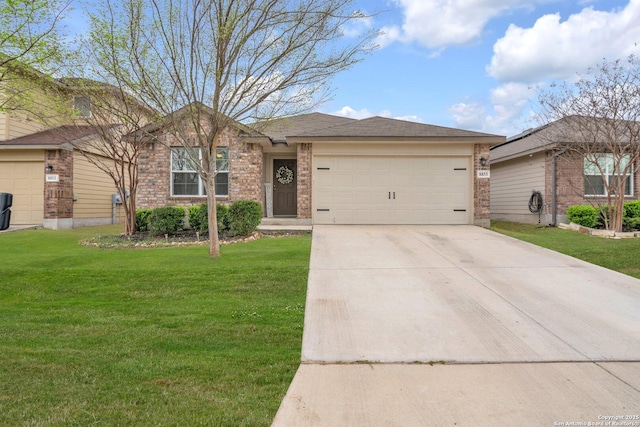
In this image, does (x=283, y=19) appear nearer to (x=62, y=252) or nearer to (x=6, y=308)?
(x=6, y=308)

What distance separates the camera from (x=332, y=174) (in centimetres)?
1315

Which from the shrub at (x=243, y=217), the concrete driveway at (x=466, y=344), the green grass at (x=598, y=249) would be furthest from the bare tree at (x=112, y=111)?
the green grass at (x=598, y=249)

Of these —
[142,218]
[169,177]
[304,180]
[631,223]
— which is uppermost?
[169,177]

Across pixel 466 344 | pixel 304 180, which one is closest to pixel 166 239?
pixel 304 180

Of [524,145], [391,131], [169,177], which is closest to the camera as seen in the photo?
[391,131]

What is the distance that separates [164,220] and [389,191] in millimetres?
6609

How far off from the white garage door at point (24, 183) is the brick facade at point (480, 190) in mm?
14143

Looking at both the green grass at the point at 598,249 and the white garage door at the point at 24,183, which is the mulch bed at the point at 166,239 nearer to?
the white garage door at the point at 24,183

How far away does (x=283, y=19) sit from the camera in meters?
7.38

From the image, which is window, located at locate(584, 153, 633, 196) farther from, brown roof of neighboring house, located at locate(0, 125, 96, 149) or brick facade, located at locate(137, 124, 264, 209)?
brown roof of neighboring house, located at locate(0, 125, 96, 149)

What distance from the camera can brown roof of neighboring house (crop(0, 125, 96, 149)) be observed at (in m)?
13.9

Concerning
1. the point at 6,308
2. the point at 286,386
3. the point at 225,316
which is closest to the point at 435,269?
the point at 225,316

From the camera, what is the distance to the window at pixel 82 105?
10680 millimetres

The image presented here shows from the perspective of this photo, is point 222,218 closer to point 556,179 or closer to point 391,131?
point 391,131
